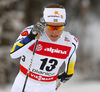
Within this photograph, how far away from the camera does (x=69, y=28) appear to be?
57.1 feet

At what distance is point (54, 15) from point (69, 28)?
546 inches

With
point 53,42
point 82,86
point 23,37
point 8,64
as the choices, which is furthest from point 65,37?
point 82,86

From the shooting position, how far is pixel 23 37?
3.71 m

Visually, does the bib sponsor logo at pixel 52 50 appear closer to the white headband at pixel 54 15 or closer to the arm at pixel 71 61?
the arm at pixel 71 61

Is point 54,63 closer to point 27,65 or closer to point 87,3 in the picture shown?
point 27,65

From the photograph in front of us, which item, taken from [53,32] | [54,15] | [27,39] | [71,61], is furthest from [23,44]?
[71,61]

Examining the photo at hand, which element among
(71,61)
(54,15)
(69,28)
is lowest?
(69,28)

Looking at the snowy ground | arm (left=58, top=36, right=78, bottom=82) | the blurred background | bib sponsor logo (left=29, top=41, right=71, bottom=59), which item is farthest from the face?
the snowy ground

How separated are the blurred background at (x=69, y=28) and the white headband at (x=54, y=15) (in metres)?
7.84

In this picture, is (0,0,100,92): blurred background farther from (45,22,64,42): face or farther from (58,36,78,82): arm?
(45,22,64,42): face

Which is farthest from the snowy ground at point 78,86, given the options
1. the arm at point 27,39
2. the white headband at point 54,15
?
the white headband at point 54,15

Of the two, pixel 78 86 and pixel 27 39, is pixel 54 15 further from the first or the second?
pixel 78 86

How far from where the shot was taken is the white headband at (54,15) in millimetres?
3599

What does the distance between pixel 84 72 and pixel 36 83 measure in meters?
13.2
